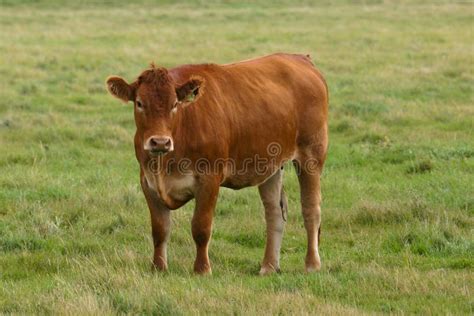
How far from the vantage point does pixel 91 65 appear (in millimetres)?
20531

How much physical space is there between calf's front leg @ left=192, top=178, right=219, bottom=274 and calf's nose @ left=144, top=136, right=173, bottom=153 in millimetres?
572

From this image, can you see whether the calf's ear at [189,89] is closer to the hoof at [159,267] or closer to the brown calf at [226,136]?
the brown calf at [226,136]

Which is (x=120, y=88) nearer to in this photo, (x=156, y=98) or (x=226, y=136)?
(x=156, y=98)

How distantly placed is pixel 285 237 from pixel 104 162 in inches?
154

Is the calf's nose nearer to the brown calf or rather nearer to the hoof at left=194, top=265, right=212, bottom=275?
the brown calf

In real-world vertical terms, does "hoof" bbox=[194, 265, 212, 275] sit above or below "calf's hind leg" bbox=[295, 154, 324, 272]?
below

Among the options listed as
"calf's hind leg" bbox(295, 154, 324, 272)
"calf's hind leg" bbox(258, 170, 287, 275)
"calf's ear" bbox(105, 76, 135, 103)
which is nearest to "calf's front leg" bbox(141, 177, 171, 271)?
"calf's ear" bbox(105, 76, 135, 103)

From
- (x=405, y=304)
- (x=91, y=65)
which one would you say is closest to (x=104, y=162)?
(x=405, y=304)

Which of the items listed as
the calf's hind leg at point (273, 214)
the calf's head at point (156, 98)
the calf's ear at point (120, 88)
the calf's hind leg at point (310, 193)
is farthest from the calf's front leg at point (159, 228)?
the calf's hind leg at point (310, 193)

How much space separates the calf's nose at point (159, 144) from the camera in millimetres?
5891

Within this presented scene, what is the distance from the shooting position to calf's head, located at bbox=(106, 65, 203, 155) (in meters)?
6.02

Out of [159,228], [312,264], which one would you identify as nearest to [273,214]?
[312,264]

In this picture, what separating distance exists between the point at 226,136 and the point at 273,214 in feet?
3.58

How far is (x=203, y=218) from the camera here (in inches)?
255
